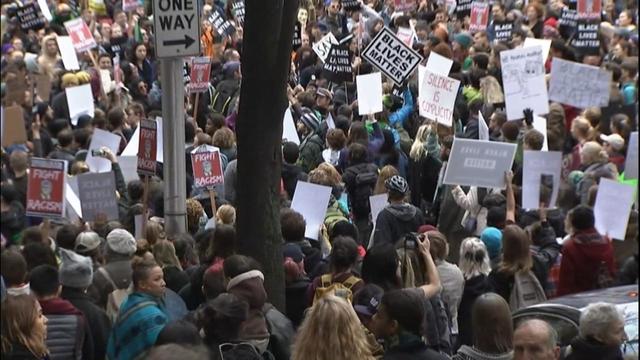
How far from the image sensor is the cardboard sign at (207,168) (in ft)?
42.2

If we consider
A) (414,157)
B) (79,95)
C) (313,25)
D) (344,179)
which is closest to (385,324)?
(344,179)

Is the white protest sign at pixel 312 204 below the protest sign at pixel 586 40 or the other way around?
below

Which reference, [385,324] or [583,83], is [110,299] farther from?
[583,83]

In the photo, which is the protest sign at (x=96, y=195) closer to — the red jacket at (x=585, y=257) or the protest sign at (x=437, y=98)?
the red jacket at (x=585, y=257)

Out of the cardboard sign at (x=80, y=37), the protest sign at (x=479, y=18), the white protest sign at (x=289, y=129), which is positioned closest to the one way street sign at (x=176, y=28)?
the white protest sign at (x=289, y=129)

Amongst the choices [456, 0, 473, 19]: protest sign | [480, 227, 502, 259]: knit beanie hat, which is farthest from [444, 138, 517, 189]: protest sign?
[456, 0, 473, 19]: protest sign

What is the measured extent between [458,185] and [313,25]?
13.8m

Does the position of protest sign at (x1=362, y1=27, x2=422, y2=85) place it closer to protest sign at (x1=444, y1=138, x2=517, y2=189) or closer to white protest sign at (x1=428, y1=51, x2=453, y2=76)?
white protest sign at (x1=428, y1=51, x2=453, y2=76)

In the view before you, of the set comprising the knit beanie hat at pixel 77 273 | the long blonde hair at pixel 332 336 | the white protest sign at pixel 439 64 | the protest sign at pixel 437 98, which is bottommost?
the knit beanie hat at pixel 77 273

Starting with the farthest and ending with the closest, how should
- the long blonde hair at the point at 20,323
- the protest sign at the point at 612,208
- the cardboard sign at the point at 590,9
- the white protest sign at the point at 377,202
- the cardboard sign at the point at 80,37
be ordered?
the cardboard sign at the point at 80,37, the cardboard sign at the point at 590,9, the white protest sign at the point at 377,202, the protest sign at the point at 612,208, the long blonde hair at the point at 20,323

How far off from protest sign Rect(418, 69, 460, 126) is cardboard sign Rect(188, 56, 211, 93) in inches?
136

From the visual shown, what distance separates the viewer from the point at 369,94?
53.7 feet

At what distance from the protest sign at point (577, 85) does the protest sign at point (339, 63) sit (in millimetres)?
4688

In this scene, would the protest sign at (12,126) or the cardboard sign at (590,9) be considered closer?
the protest sign at (12,126)
